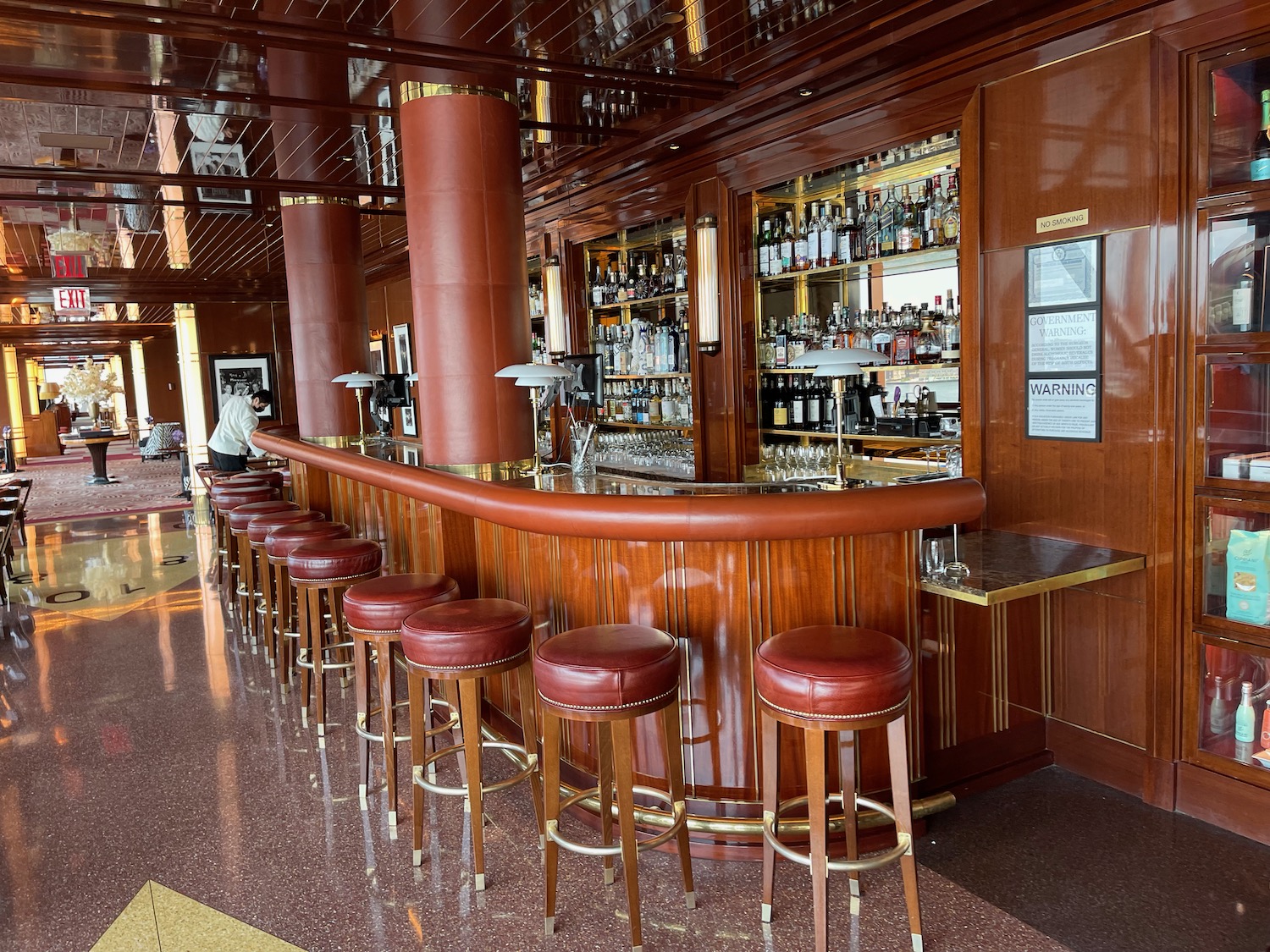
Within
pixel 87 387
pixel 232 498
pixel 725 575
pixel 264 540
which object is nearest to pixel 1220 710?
pixel 725 575

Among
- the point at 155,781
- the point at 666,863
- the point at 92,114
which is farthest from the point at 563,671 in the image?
the point at 92,114

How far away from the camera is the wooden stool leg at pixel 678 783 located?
2.76 meters

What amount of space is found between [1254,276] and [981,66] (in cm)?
136

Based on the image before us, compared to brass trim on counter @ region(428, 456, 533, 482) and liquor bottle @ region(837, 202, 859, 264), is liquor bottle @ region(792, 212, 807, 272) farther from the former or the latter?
brass trim on counter @ region(428, 456, 533, 482)

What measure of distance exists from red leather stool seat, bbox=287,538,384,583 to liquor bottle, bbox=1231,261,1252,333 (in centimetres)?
356

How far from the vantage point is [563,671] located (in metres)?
2.54

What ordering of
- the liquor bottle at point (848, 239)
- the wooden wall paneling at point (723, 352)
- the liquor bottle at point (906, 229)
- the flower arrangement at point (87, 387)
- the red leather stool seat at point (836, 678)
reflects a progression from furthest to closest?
the flower arrangement at point (87, 387) < the wooden wall paneling at point (723, 352) < the liquor bottle at point (848, 239) < the liquor bottle at point (906, 229) < the red leather stool seat at point (836, 678)

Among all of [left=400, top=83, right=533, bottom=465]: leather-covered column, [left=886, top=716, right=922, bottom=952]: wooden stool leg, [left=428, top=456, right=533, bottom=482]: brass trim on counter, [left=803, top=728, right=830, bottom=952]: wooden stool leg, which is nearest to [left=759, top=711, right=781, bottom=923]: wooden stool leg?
[left=803, top=728, right=830, bottom=952]: wooden stool leg

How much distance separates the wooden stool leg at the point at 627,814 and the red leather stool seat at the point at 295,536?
8.01 ft

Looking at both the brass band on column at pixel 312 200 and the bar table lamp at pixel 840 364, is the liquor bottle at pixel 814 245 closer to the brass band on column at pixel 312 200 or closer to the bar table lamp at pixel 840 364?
the bar table lamp at pixel 840 364

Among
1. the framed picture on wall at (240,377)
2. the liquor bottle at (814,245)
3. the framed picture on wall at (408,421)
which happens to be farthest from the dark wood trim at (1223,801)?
the framed picture on wall at (240,377)

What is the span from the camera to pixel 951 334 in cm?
454

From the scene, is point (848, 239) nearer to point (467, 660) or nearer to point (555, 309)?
point (555, 309)

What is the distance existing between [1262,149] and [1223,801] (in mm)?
2233
